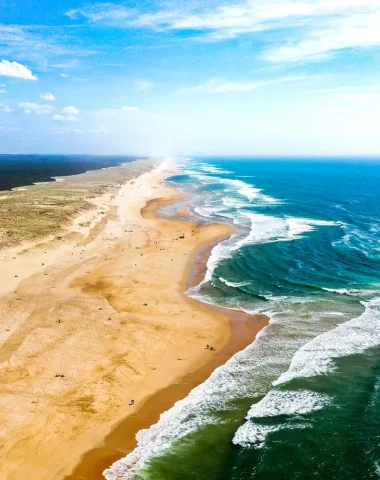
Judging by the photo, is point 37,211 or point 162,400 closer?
point 162,400

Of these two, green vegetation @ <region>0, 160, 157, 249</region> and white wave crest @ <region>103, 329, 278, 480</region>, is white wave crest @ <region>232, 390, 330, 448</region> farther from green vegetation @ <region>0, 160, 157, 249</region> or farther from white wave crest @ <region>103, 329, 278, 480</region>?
green vegetation @ <region>0, 160, 157, 249</region>

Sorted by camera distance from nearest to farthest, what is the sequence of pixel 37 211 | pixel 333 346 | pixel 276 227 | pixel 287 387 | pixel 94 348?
1. pixel 287 387
2. pixel 94 348
3. pixel 333 346
4. pixel 276 227
5. pixel 37 211

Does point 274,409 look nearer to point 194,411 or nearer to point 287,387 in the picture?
point 287,387

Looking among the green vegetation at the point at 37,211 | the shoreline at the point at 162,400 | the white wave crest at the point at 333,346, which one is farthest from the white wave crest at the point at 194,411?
the green vegetation at the point at 37,211

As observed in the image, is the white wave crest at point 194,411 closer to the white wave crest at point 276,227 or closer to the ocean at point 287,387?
the ocean at point 287,387

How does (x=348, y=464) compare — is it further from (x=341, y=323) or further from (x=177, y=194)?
(x=177, y=194)

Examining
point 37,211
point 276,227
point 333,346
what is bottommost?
point 333,346

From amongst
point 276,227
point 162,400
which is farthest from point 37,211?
point 162,400
